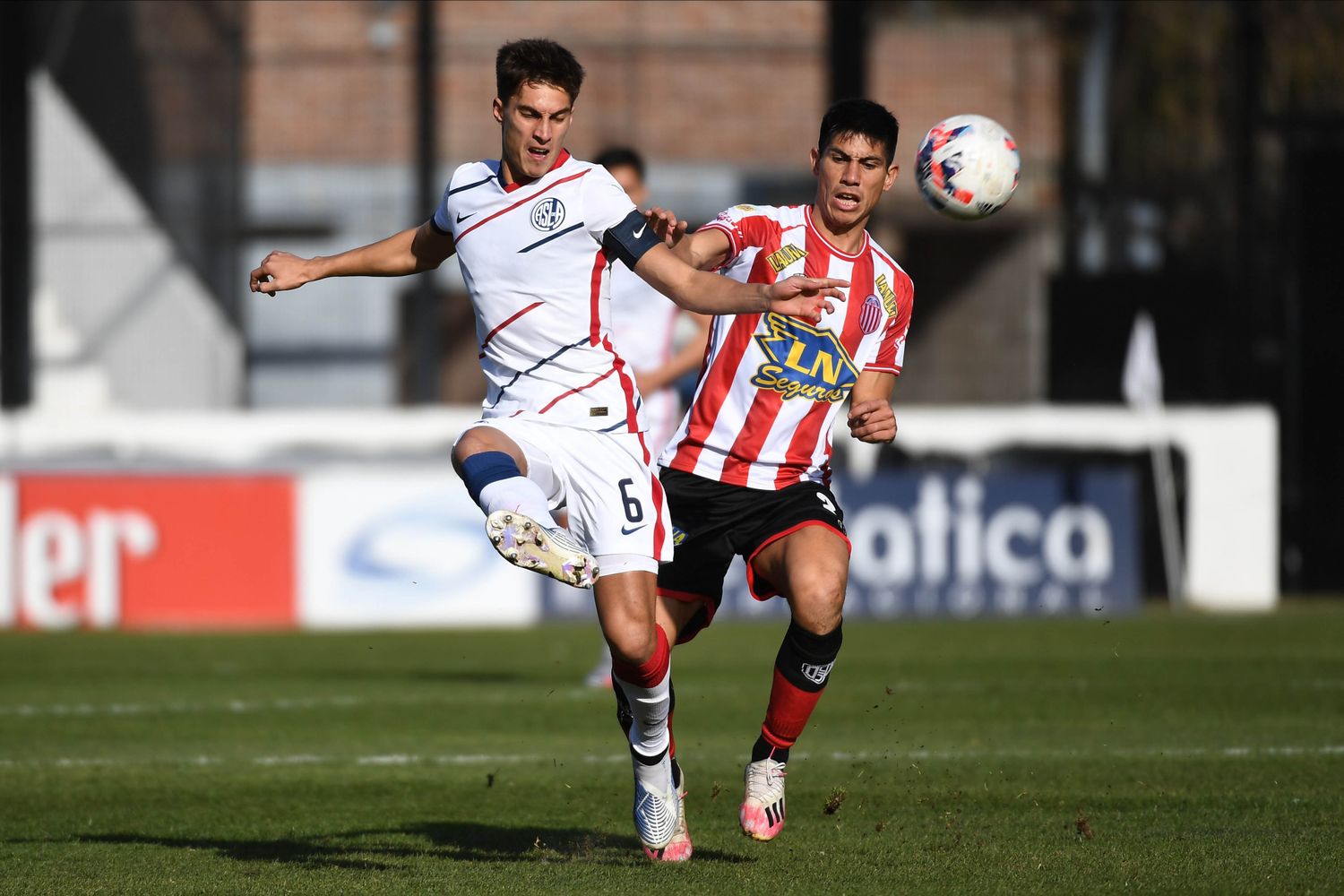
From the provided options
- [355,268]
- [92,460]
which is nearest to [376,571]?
[92,460]

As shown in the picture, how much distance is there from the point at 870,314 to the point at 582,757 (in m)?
2.63

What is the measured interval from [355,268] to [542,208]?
72 cm

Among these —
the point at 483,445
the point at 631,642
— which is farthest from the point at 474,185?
the point at 631,642

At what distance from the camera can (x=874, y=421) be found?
5.94m

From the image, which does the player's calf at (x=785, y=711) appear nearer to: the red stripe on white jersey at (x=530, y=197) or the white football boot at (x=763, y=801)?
the white football boot at (x=763, y=801)

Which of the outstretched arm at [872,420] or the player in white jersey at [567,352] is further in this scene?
the outstretched arm at [872,420]

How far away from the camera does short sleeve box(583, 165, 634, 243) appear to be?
5.80m

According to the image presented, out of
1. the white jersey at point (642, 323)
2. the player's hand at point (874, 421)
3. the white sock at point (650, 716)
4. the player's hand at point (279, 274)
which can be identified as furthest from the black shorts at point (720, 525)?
the white jersey at point (642, 323)

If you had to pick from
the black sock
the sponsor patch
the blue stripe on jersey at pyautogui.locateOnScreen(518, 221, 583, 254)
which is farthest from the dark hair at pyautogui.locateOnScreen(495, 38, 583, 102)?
the black sock

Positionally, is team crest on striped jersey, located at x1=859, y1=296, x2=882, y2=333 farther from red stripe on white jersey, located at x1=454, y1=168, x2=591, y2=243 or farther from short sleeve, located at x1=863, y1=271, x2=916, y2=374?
red stripe on white jersey, located at x1=454, y1=168, x2=591, y2=243

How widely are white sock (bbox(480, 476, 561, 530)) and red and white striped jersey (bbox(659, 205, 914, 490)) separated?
1063 mm

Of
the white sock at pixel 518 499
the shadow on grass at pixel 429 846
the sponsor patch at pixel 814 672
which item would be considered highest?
the white sock at pixel 518 499

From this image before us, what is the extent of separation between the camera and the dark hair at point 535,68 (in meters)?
5.73

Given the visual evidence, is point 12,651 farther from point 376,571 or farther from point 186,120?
point 186,120
